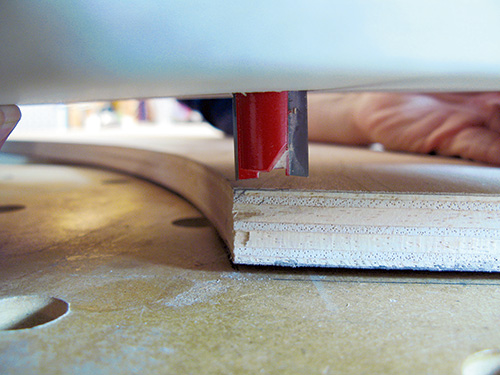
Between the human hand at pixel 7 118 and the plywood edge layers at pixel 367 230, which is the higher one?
the human hand at pixel 7 118

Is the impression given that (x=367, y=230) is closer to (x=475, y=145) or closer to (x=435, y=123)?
(x=475, y=145)

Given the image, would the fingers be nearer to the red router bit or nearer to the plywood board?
the plywood board

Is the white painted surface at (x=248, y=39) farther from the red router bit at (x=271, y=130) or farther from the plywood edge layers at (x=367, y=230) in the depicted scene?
the plywood edge layers at (x=367, y=230)

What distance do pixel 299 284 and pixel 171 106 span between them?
8.08 metres

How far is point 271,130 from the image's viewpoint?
968mm

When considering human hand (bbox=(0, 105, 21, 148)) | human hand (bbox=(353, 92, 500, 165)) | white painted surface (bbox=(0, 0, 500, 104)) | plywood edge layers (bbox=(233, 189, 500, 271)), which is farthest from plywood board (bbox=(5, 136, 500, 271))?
human hand (bbox=(353, 92, 500, 165))

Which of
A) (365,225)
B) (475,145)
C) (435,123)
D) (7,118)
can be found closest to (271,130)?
(365,225)

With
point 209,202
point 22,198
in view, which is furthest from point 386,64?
point 22,198

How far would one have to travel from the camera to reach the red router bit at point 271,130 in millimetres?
968

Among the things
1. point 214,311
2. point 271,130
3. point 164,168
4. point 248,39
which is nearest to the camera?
point 248,39

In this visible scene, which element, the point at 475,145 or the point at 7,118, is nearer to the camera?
the point at 7,118

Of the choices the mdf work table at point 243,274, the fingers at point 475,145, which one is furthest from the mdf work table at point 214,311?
the fingers at point 475,145

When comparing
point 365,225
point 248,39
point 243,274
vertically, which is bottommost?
point 243,274

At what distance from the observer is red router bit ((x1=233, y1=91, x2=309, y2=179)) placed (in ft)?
3.18
